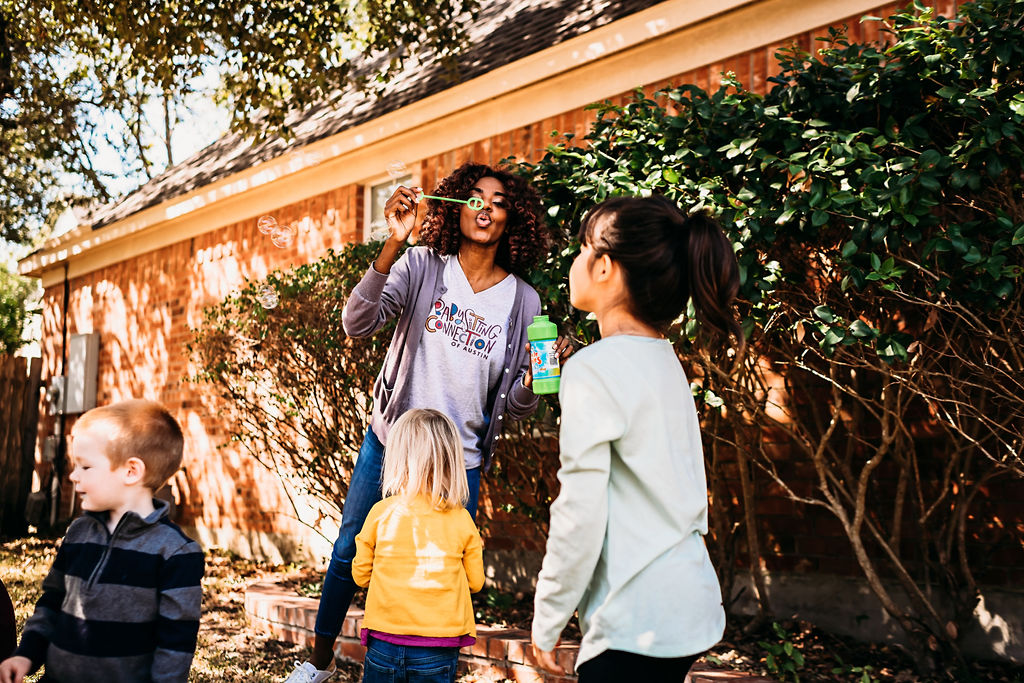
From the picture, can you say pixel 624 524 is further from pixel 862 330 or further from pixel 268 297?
pixel 268 297

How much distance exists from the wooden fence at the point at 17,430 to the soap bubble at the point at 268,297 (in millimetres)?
7549

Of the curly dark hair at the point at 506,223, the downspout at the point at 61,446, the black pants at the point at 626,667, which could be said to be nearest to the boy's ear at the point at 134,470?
the black pants at the point at 626,667

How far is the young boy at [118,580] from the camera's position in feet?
7.91

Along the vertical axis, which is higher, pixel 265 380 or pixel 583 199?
pixel 583 199

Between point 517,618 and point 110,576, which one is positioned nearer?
point 110,576

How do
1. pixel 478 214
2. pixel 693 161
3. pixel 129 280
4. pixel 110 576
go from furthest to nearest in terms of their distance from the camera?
pixel 129 280, pixel 693 161, pixel 478 214, pixel 110 576

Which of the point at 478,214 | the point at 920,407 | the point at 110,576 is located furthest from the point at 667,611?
the point at 920,407

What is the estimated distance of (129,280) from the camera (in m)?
12.1

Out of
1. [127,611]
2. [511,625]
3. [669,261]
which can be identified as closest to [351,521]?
[127,611]

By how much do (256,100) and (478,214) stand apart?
5.46m

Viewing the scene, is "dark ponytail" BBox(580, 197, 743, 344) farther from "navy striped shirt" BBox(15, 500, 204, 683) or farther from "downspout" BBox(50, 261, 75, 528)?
"downspout" BBox(50, 261, 75, 528)

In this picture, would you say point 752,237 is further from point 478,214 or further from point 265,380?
point 265,380

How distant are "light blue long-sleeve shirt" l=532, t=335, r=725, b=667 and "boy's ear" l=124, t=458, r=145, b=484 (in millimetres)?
1150

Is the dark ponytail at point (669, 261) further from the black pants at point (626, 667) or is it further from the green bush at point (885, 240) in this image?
the green bush at point (885, 240)
